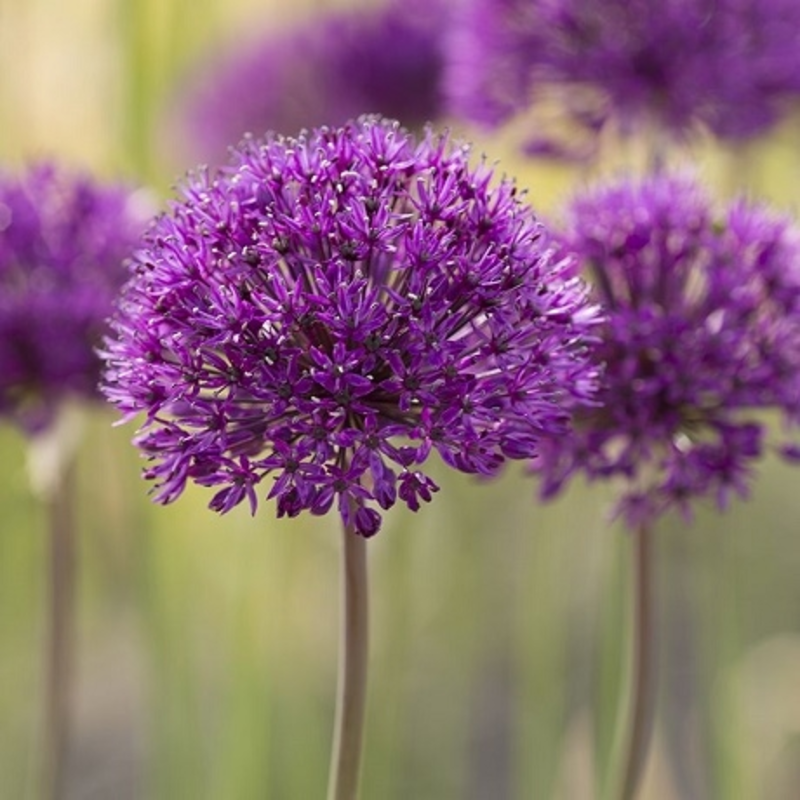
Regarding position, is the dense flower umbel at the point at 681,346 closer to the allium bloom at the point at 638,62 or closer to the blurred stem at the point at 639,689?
the blurred stem at the point at 639,689

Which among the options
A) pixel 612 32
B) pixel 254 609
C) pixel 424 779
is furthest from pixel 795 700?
pixel 612 32

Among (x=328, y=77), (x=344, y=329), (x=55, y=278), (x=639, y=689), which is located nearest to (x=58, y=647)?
(x=55, y=278)

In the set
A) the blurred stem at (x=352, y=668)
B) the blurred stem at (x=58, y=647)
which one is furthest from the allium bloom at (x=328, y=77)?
the blurred stem at (x=352, y=668)

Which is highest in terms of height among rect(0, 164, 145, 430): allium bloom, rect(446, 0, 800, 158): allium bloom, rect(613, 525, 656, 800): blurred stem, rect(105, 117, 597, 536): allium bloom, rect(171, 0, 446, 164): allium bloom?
rect(171, 0, 446, 164): allium bloom

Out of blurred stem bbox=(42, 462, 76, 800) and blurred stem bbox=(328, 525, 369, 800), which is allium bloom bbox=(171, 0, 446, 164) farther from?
blurred stem bbox=(328, 525, 369, 800)

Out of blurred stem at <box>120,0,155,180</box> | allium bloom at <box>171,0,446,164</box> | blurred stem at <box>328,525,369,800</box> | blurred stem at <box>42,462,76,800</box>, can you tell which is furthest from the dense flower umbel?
allium bloom at <box>171,0,446,164</box>
